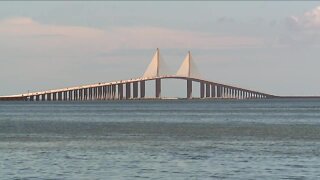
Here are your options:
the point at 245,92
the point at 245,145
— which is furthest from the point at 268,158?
the point at 245,92

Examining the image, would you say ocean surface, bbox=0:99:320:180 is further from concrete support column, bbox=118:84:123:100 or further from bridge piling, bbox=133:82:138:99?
concrete support column, bbox=118:84:123:100

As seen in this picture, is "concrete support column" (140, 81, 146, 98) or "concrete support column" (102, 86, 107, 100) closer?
"concrete support column" (140, 81, 146, 98)

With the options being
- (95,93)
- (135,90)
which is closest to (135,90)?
(135,90)

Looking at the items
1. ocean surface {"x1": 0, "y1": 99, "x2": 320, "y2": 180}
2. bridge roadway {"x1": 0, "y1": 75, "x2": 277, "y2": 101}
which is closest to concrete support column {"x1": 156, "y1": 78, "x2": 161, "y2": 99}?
bridge roadway {"x1": 0, "y1": 75, "x2": 277, "y2": 101}

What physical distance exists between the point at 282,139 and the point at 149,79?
346ft

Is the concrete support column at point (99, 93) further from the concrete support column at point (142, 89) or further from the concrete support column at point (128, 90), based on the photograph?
the concrete support column at point (142, 89)

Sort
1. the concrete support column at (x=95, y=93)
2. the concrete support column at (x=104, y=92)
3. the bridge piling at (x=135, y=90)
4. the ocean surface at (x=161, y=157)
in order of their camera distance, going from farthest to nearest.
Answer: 1. the concrete support column at (x=95, y=93)
2. the concrete support column at (x=104, y=92)
3. the bridge piling at (x=135, y=90)
4. the ocean surface at (x=161, y=157)

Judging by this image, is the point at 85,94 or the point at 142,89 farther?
the point at 85,94

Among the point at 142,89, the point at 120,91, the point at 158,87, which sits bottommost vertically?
the point at 120,91

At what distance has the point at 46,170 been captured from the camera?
2703 cm

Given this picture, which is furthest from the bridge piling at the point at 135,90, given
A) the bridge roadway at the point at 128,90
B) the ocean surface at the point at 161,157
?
the ocean surface at the point at 161,157

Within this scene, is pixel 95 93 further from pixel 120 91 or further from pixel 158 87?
pixel 158 87

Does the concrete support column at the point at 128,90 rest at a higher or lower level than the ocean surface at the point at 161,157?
higher

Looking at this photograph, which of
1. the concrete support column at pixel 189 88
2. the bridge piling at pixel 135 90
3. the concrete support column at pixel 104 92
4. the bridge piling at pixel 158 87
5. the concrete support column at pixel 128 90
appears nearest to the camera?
the bridge piling at pixel 158 87
